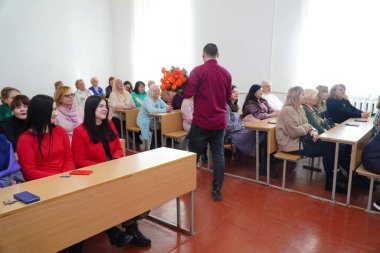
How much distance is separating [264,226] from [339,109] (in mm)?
2593

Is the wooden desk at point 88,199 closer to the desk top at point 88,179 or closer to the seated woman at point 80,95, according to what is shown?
the desk top at point 88,179

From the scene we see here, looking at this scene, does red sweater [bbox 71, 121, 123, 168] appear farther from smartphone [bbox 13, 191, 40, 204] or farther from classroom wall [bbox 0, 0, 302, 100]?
classroom wall [bbox 0, 0, 302, 100]

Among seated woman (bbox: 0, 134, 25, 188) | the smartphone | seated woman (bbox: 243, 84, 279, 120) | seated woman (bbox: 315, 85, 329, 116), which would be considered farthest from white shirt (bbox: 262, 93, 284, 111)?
the smartphone

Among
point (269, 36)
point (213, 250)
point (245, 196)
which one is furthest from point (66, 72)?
point (213, 250)

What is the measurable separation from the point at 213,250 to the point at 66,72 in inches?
261

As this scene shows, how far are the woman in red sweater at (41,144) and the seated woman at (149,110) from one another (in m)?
2.45

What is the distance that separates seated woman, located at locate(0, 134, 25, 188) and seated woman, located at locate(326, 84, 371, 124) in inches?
159

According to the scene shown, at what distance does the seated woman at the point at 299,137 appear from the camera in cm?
327

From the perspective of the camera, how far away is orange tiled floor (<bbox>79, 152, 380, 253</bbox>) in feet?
7.32

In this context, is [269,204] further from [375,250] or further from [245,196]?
[375,250]

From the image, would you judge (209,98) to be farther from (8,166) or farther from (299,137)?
(8,166)

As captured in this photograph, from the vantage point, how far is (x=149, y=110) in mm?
4617

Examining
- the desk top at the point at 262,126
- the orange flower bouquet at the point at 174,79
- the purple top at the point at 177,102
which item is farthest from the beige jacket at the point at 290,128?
the purple top at the point at 177,102

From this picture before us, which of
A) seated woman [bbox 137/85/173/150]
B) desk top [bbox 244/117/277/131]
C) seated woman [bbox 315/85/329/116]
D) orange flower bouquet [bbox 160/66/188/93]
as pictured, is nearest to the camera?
desk top [bbox 244/117/277/131]
